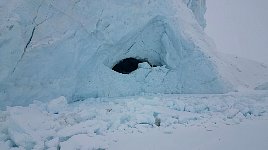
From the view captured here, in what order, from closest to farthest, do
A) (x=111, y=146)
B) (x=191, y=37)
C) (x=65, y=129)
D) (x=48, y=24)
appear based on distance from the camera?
(x=111, y=146)
(x=65, y=129)
(x=48, y=24)
(x=191, y=37)

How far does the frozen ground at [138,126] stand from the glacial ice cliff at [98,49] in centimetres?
58

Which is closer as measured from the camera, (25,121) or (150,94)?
(25,121)

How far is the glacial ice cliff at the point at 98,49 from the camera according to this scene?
471 cm

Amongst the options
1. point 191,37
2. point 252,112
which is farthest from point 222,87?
point 252,112

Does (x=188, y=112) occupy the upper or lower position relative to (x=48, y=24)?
lower

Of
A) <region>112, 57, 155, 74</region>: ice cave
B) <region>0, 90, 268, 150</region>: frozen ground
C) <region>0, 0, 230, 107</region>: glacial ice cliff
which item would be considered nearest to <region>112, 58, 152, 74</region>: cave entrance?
<region>112, 57, 155, 74</region>: ice cave

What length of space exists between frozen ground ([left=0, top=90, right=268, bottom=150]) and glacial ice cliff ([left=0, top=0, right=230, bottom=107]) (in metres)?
0.58

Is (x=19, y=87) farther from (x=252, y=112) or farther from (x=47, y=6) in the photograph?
(x=252, y=112)

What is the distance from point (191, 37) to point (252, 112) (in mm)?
2542

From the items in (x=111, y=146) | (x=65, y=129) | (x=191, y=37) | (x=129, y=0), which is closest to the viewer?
(x=111, y=146)

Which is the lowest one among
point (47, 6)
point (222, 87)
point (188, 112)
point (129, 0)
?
point (188, 112)

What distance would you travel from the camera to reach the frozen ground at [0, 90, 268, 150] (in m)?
3.29

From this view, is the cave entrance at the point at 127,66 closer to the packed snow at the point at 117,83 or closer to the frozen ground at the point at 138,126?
the packed snow at the point at 117,83

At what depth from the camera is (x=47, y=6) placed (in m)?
5.11
